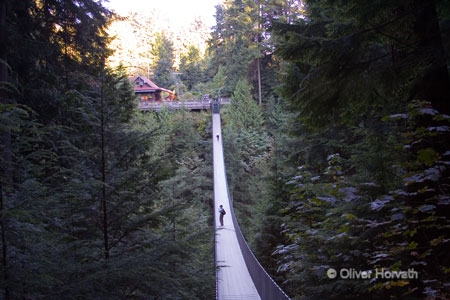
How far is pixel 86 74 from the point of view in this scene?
6.74 meters

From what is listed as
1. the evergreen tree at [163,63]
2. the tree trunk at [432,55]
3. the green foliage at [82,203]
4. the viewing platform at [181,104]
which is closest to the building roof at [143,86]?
the viewing platform at [181,104]

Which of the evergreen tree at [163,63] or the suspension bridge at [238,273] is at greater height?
the evergreen tree at [163,63]

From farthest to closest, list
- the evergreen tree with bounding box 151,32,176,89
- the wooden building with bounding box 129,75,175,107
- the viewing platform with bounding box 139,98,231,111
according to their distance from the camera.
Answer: the evergreen tree with bounding box 151,32,176,89, the wooden building with bounding box 129,75,175,107, the viewing platform with bounding box 139,98,231,111

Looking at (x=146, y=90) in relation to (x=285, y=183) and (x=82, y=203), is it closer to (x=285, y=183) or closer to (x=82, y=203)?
(x=285, y=183)

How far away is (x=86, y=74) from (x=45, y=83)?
32.1 inches

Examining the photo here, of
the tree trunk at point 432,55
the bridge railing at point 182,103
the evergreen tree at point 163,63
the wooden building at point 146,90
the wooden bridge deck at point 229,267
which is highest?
the evergreen tree at point 163,63

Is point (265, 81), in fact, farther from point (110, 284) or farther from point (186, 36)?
point (186, 36)

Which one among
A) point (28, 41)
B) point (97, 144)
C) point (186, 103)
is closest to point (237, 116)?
point (186, 103)

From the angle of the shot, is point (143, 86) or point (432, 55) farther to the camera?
point (143, 86)

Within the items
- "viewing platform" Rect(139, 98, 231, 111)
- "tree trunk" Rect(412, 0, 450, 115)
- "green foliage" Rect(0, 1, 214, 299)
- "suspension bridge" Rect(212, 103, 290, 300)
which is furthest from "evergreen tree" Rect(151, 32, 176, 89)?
"tree trunk" Rect(412, 0, 450, 115)

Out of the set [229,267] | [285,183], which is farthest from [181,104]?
[285,183]

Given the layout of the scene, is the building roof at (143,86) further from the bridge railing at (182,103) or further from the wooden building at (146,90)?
the bridge railing at (182,103)

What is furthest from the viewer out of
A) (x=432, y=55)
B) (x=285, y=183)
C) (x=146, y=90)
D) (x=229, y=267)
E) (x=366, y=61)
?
(x=146, y=90)

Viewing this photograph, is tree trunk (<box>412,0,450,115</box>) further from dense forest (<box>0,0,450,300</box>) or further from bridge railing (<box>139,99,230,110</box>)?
bridge railing (<box>139,99,230,110</box>)
